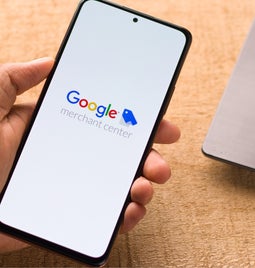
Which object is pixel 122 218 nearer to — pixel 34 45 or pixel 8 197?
pixel 8 197

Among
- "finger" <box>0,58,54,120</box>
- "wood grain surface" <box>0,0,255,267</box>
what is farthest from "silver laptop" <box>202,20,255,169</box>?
"finger" <box>0,58,54,120</box>

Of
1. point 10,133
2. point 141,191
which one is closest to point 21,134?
point 10,133

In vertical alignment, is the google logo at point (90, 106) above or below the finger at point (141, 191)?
above

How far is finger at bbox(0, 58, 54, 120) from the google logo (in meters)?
0.03

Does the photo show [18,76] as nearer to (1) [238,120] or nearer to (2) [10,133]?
(2) [10,133]

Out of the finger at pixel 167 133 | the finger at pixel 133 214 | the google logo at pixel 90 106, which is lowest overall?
the finger at pixel 133 214

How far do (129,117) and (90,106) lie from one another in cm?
3

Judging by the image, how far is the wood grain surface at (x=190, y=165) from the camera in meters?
0.51

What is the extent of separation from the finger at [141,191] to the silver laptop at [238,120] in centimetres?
8

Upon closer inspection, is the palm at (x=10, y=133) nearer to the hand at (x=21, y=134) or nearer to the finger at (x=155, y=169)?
the hand at (x=21, y=134)

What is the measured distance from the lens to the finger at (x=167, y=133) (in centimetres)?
52

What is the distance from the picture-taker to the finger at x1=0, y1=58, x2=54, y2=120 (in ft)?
1.63

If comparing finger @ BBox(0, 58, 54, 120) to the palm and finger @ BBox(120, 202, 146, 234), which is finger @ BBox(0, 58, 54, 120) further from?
finger @ BBox(120, 202, 146, 234)

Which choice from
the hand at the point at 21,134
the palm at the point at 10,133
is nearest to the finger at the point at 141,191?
the hand at the point at 21,134
